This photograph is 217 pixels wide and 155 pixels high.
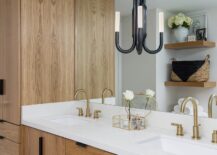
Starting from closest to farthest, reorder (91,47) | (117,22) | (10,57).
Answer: (117,22) → (10,57) → (91,47)

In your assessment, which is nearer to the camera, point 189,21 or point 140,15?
point 189,21

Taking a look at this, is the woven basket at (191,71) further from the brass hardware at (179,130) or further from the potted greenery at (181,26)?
the brass hardware at (179,130)

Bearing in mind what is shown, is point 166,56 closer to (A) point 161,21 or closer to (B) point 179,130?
(A) point 161,21

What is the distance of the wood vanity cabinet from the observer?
1589 mm

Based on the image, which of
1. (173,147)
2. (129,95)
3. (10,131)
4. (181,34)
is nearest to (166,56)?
(181,34)

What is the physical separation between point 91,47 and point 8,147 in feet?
3.82

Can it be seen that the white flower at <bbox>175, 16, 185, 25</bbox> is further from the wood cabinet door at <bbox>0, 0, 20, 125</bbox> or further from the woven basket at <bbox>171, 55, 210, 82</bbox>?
the wood cabinet door at <bbox>0, 0, 20, 125</bbox>

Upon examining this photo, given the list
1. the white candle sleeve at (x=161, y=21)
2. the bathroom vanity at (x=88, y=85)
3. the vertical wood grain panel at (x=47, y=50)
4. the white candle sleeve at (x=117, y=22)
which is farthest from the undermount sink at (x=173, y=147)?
the vertical wood grain panel at (x=47, y=50)

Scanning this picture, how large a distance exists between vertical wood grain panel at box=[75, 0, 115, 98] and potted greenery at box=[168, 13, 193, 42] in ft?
2.60

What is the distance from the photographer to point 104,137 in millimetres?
1562

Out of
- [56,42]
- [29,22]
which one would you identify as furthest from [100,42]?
[29,22]

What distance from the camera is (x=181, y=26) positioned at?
68.0 inches

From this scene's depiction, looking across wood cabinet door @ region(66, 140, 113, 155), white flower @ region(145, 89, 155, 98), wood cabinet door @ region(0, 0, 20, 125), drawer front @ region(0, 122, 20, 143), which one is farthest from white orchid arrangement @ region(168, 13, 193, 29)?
drawer front @ region(0, 122, 20, 143)

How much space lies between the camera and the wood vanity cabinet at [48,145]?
1.59m
